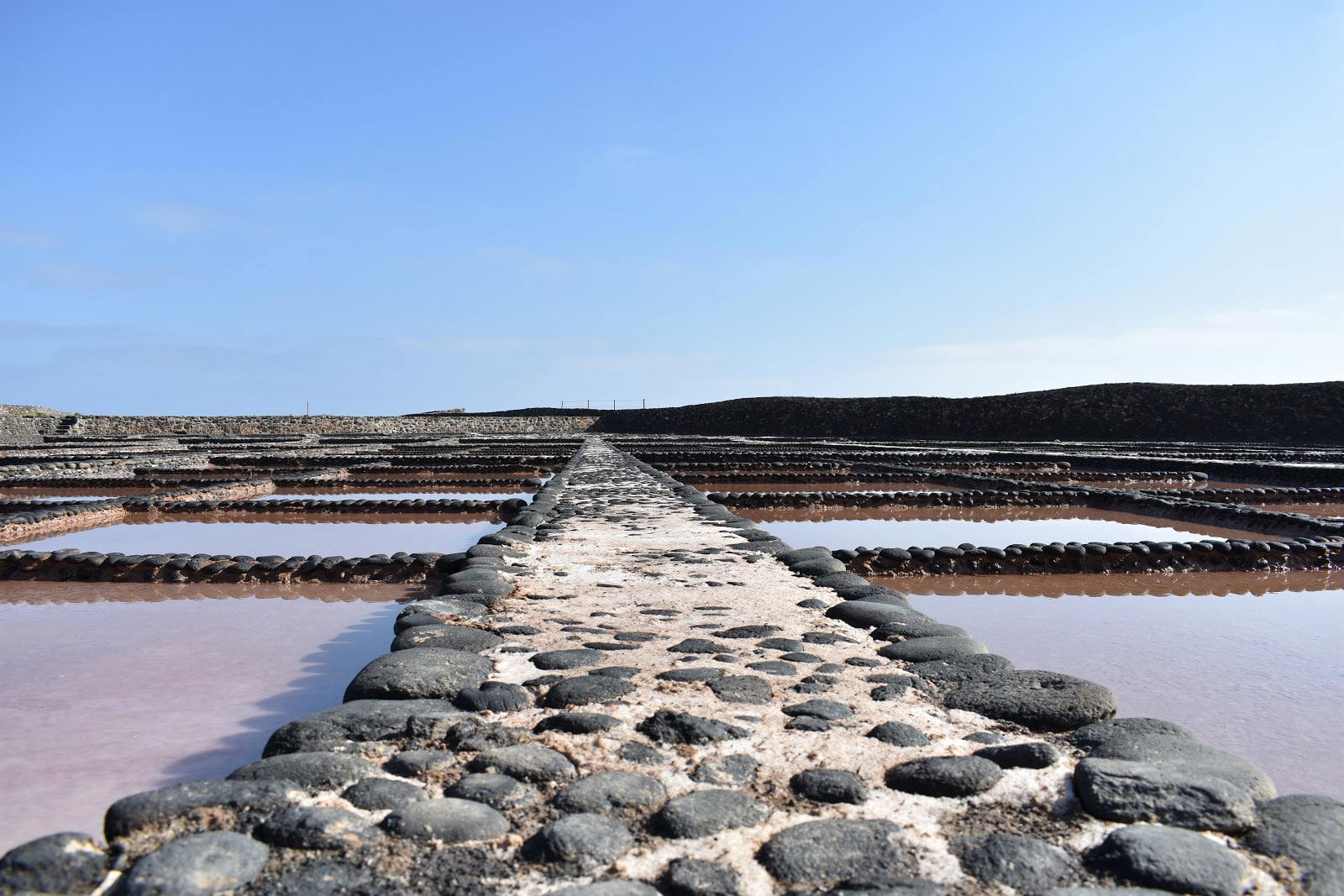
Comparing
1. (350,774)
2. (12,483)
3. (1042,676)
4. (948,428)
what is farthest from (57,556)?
(948,428)

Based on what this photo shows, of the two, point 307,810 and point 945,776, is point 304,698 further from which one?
point 945,776

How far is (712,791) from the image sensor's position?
80.3 inches

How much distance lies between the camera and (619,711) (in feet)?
8.47

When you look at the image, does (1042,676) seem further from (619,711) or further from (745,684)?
(619,711)

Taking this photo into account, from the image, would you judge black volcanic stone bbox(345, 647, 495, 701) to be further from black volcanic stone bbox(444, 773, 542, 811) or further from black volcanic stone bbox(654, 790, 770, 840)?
black volcanic stone bbox(654, 790, 770, 840)

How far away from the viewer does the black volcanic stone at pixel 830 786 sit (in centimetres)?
202

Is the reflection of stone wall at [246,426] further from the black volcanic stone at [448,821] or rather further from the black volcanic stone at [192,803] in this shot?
the black volcanic stone at [448,821]

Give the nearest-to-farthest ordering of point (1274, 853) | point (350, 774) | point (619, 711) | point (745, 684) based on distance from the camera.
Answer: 1. point (1274, 853)
2. point (350, 774)
3. point (619, 711)
4. point (745, 684)

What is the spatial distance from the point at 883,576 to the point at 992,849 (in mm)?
4249

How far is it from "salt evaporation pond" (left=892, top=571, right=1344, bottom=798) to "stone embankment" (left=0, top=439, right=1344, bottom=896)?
0.80m

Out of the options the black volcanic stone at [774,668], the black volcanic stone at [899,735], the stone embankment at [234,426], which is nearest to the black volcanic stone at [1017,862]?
the black volcanic stone at [899,735]

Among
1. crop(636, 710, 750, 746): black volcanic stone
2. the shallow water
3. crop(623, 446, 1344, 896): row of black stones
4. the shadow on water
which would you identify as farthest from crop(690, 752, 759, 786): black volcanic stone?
the shallow water

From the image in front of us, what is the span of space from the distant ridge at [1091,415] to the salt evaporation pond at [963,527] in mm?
22890

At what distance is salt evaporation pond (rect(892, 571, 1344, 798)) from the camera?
3.00 metres
